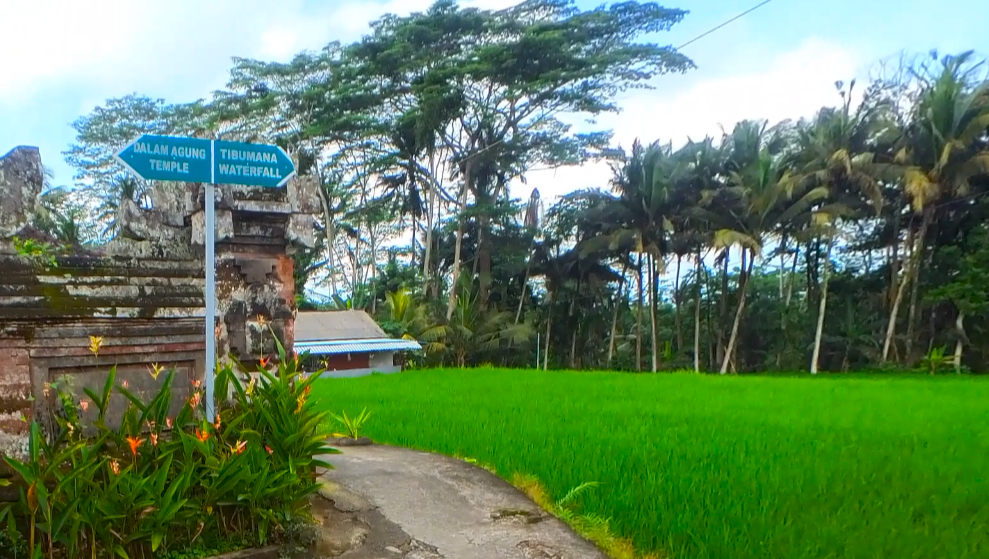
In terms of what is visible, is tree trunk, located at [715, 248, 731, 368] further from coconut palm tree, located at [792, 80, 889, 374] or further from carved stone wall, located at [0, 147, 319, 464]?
carved stone wall, located at [0, 147, 319, 464]

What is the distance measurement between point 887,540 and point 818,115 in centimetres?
1810

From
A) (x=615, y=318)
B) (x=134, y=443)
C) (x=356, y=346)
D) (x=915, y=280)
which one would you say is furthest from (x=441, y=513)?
(x=615, y=318)

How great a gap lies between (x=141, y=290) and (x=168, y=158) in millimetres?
666

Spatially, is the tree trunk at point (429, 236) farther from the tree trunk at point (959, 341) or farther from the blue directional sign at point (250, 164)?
the blue directional sign at point (250, 164)

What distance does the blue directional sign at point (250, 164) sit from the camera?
315 cm

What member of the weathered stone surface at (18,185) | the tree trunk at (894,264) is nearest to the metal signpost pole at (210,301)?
the weathered stone surface at (18,185)

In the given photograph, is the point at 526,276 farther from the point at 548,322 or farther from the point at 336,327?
the point at 336,327

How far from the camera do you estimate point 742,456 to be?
5039mm

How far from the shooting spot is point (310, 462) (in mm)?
3293

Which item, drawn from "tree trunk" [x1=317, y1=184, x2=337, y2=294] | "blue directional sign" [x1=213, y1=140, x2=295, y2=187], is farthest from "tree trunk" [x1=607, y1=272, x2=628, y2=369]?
"blue directional sign" [x1=213, y1=140, x2=295, y2=187]

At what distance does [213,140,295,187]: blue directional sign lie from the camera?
3150 mm

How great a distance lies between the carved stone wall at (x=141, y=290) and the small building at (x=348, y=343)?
12.6 m

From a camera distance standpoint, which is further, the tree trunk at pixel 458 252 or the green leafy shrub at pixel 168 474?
the tree trunk at pixel 458 252

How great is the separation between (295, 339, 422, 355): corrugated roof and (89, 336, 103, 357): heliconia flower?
12.9 m
